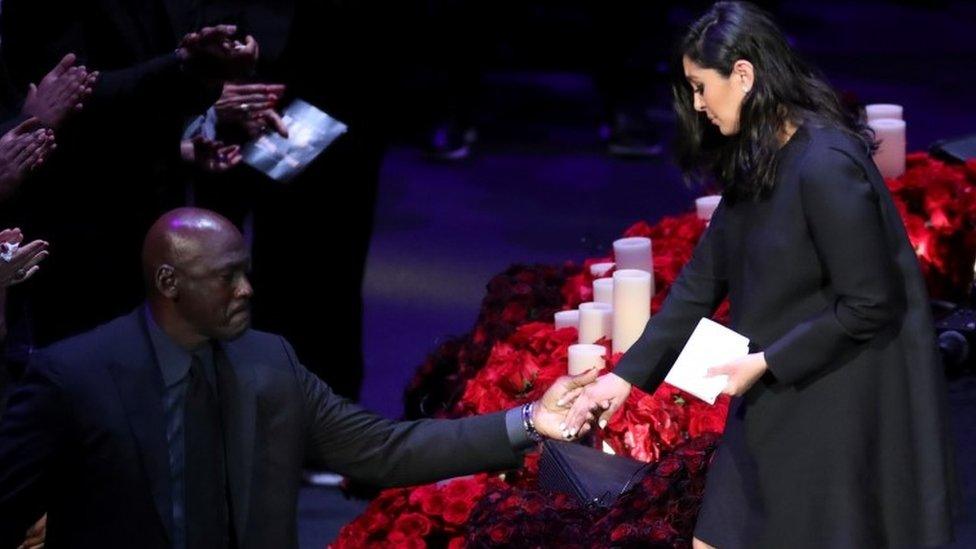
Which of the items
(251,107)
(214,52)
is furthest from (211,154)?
(214,52)

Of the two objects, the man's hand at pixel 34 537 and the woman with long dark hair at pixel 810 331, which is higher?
the woman with long dark hair at pixel 810 331

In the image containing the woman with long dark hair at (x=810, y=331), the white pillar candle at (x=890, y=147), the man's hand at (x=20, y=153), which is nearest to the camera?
the woman with long dark hair at (x=810, y=331)

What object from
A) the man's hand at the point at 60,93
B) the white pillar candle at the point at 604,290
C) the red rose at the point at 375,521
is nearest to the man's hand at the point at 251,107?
the man's hand at the point at 60,93

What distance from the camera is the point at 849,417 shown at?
3459 millimetres

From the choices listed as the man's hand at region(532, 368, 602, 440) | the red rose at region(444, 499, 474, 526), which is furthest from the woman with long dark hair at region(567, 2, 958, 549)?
the red rose at region(444, 499, 474, 526)

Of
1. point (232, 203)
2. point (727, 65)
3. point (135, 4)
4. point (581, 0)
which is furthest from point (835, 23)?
point (727, 65)

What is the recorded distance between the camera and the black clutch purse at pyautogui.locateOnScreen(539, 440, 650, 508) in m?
3.85

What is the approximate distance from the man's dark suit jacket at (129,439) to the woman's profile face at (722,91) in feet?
2.76

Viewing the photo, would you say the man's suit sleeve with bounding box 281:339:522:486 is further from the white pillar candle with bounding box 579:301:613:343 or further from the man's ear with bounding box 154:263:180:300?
the white pillar candle with bounding box 579:301:613:343

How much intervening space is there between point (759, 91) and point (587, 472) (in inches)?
34.5

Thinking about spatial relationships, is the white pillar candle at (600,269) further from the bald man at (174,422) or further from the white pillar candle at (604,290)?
the bald man at (174,422)

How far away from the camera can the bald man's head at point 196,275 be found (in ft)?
11.2

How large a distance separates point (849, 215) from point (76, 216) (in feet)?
6.55

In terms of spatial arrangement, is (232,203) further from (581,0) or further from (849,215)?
(581,0)
